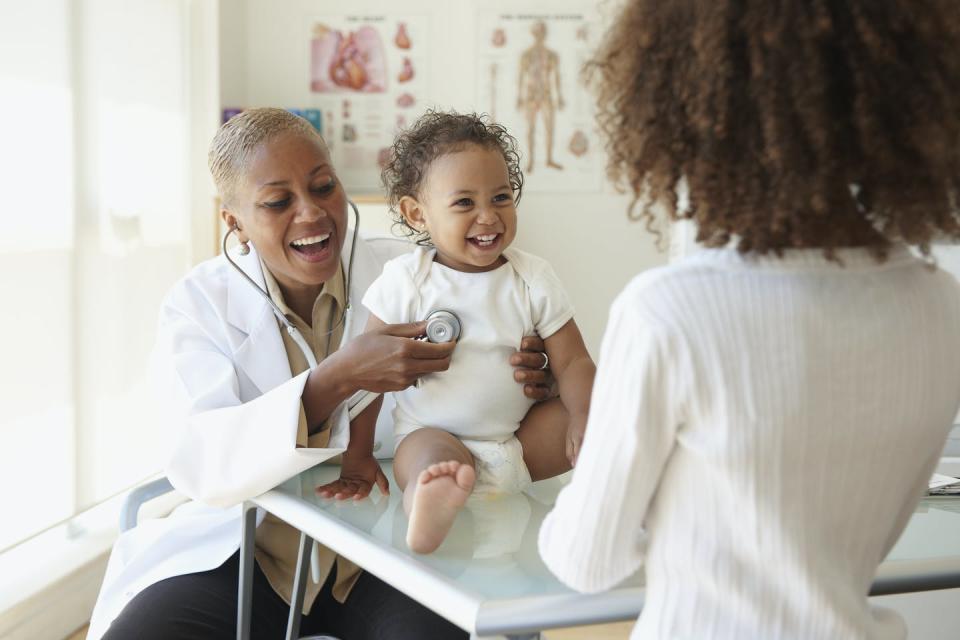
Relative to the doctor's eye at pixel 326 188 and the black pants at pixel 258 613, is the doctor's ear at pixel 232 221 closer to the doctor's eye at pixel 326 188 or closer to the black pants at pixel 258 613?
→ the doctor's eye at pixel 326 188

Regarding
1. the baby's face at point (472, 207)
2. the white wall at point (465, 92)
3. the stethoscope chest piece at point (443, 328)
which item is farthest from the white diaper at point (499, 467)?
the white wall at point (465, 92)

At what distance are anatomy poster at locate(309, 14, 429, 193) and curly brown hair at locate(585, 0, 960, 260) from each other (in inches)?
145

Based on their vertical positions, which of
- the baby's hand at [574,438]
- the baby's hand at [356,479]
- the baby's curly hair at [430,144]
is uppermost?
the baby's curly hair at [430,144]

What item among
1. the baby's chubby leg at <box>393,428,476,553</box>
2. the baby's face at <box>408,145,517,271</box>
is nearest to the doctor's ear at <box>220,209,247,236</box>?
the baby's face at <box>408,145,517,271</box>

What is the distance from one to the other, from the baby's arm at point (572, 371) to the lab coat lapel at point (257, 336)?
0.47 metres

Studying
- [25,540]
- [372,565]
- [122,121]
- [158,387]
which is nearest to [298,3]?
[122,121]

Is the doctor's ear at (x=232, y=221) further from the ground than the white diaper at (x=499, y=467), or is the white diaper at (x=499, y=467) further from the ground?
the doctor's ear at (x=232, y=221)

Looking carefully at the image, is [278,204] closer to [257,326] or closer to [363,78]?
[257,326]

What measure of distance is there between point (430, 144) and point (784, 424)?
86 cm

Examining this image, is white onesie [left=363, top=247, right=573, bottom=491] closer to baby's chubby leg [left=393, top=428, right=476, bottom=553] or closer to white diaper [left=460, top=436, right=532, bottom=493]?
white diaper [left=460, top=436, right=532, bottom=493]

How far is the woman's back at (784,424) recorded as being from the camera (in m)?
0.72

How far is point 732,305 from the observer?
72cm

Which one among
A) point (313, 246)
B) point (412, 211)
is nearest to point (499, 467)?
point (412, 211)

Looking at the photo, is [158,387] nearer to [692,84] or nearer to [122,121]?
[692,84]
